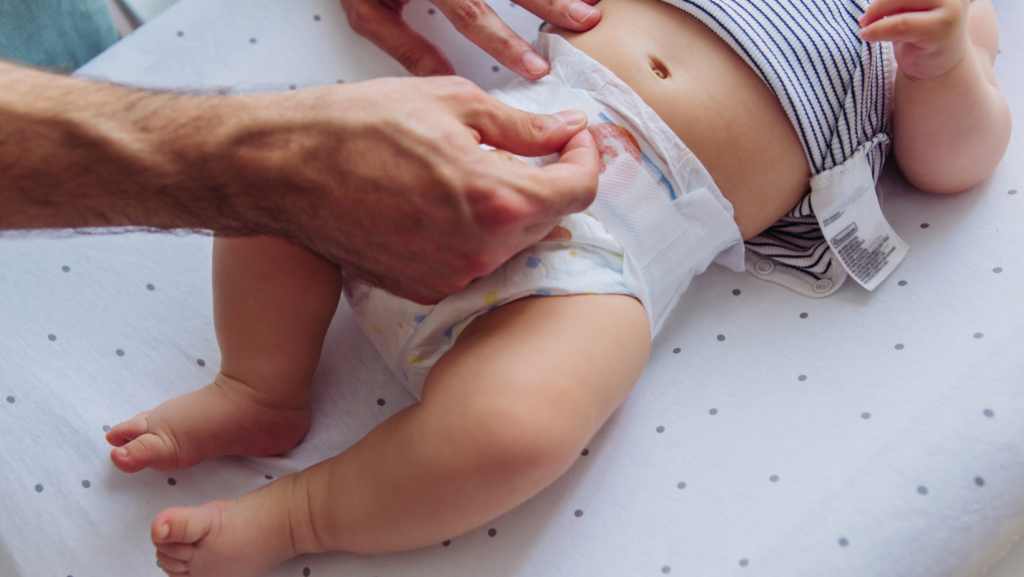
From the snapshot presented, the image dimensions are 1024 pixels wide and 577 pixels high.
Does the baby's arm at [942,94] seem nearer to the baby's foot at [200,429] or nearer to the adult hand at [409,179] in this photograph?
the adult hand at [409,179]

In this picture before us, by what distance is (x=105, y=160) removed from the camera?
64 centimetres

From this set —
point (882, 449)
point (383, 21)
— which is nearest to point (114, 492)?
point (383, 21)

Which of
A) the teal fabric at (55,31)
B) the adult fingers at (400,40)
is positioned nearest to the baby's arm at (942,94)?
the adult fingers at (400,40)

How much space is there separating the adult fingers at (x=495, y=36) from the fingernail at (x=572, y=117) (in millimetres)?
174

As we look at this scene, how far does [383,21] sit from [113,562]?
35.3 inches

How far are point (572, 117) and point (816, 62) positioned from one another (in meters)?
0.37

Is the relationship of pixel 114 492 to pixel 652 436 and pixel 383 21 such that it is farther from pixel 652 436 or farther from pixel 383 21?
pixel 383 21

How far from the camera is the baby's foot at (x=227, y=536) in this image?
725 mm

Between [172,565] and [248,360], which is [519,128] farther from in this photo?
[172,565]

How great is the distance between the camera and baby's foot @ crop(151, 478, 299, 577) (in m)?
0.72

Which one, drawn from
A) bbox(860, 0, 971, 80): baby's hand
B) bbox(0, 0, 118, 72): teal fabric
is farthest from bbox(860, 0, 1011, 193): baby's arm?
bbox(0, 0, 118, 72): teal fabric

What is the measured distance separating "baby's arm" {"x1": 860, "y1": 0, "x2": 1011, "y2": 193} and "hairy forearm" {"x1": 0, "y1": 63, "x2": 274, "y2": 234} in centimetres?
76

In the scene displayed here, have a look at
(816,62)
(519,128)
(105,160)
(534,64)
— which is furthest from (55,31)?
(816,62)

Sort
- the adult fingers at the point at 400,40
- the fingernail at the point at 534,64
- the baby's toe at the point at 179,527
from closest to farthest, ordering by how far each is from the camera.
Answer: the baby's toe at the point at 179,527
the fingernail at the point at 534,64
the adult fingers at the point at 400,40
